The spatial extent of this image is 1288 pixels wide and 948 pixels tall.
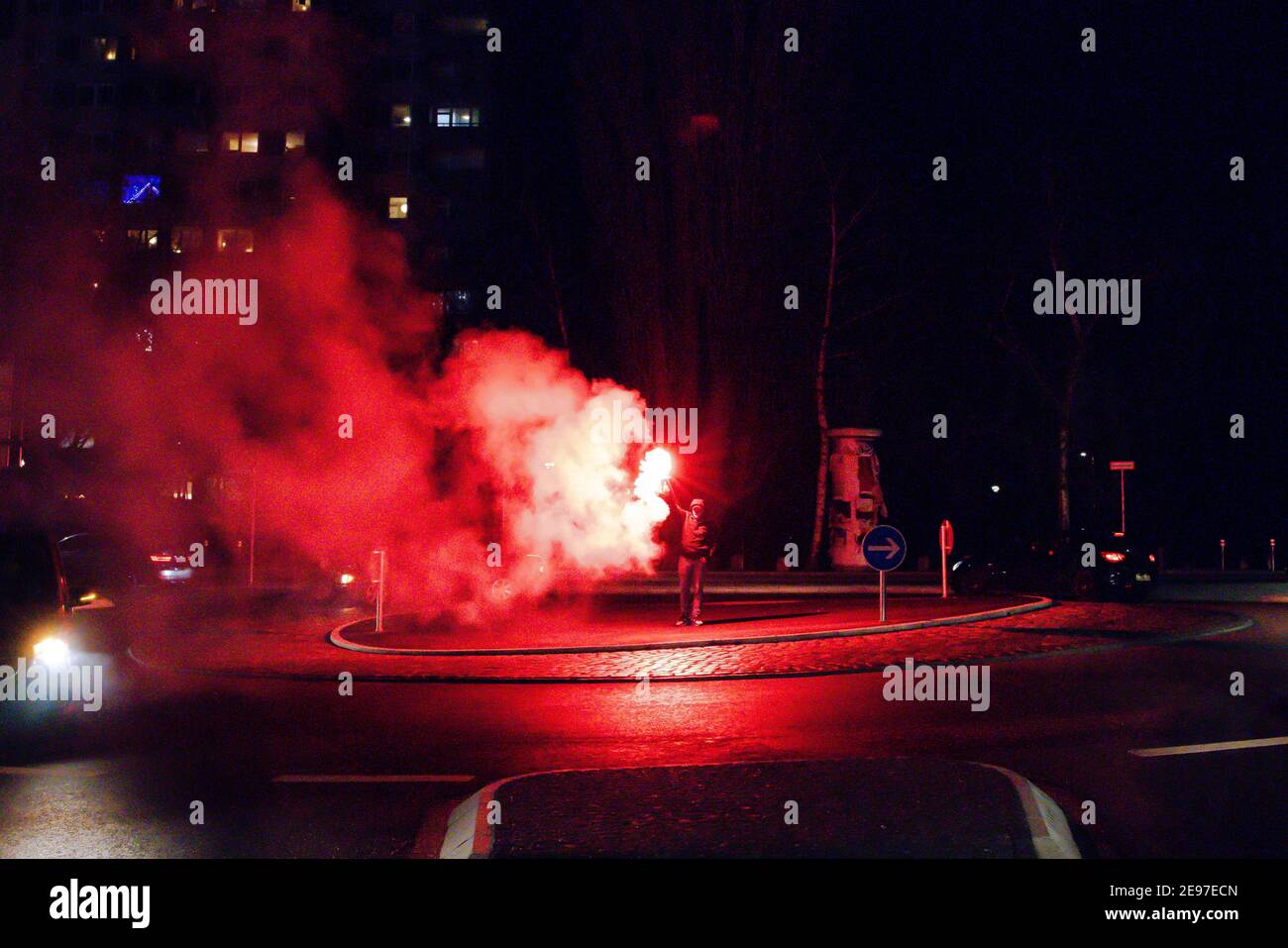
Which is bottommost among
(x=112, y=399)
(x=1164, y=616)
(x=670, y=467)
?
(x=1164, y=616)

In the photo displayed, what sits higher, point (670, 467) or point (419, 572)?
point (670, 467)

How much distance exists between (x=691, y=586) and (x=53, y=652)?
9827 mm

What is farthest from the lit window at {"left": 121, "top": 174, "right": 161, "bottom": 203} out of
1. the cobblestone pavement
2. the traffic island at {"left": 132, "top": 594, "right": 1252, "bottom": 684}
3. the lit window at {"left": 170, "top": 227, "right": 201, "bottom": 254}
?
the cobblestone pavement

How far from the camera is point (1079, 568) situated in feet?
73.4

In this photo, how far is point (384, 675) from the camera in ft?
43.5

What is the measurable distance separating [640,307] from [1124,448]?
20.8 m

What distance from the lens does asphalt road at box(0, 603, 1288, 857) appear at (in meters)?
6.68

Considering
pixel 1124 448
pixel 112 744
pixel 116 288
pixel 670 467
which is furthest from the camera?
pixel 1124 448

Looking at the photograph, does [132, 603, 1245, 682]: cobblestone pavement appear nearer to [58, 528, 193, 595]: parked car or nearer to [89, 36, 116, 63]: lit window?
[58, 528, 193, 595]: parked car

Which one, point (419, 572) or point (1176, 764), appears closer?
point (1176, 764)

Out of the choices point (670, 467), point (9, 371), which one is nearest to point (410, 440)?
point (670, 467)

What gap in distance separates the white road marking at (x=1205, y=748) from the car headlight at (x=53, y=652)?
9.05 metres

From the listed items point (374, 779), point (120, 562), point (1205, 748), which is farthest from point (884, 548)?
point (120, 562)
